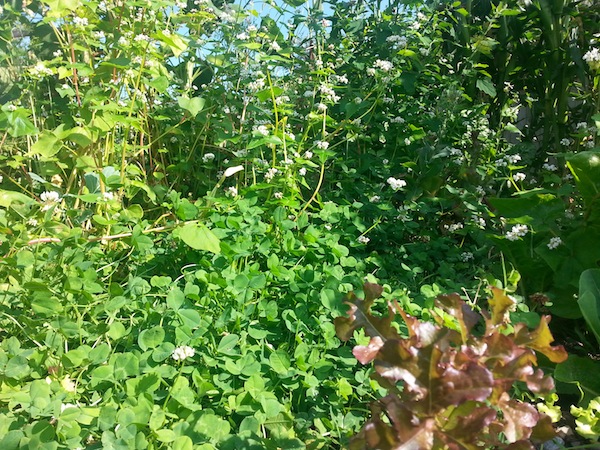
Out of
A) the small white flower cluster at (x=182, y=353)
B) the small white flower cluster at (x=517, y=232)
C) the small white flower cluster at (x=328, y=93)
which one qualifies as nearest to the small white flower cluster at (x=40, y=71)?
the small white flower cluster at (x=328, y=93)

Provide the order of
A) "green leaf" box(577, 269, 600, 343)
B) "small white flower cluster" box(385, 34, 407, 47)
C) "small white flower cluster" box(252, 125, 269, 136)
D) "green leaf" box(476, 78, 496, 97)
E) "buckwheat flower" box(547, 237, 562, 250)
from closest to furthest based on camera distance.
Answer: "green leaf" box(577, 269, 600, 343), "buckwheat flower" box(547, 237, 562, 250), "small white flower cluster" box(252, 125, 269, 136), "small white flower cluster" box(385, 34, 407, 47), "green leaf" box(476, 78, 496, 97)

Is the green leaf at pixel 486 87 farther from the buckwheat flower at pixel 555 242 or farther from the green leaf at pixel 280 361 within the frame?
the green leaf at pixel 280 361

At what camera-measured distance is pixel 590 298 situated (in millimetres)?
1702

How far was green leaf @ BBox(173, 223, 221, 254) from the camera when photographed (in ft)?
5.76

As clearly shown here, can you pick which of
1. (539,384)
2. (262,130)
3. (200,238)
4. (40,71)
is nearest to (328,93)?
(262,130)

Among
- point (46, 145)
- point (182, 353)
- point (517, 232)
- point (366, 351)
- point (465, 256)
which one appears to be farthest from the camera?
point (465, 256)

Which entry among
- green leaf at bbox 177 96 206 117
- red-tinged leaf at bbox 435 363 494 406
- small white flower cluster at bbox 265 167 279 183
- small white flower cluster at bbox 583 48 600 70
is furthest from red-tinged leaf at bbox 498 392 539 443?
small white flower cluster at bbox 583 48 600 70

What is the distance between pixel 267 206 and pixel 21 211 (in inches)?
36.5

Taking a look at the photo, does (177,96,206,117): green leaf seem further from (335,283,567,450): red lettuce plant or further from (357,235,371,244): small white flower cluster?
(335,283,567,450): red lettuce plant

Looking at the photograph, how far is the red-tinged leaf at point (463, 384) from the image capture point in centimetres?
92

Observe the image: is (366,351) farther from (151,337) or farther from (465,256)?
(465,256)

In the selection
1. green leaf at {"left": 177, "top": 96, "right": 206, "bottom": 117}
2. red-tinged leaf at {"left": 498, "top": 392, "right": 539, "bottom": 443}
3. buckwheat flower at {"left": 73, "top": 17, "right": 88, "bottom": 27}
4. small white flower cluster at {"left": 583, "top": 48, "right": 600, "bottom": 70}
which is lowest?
red-tinged leaf at {"left": 498, "top": 392, "right": 539, "bottom": 443}

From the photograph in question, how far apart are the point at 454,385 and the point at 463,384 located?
0.02 metres

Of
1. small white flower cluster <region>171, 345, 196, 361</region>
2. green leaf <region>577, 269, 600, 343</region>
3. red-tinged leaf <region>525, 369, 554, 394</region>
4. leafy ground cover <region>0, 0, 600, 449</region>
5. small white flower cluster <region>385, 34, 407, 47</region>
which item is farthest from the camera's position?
small white flower cluster <region>385, 34, 407, 47</region>
